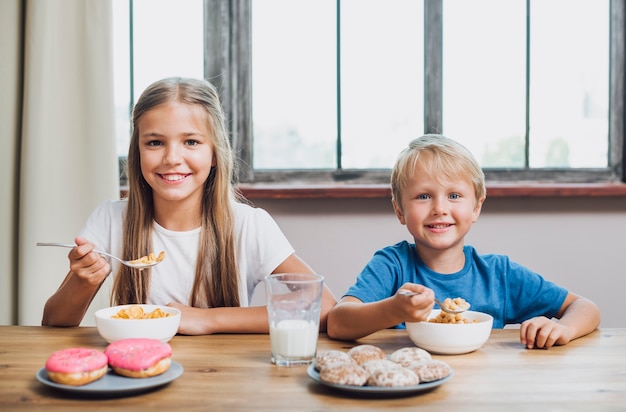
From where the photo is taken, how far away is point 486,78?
8.30 ft

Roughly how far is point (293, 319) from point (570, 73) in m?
1.91

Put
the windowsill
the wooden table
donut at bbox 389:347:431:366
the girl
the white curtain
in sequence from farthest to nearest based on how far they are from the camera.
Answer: the windowsill → the white curtain → the girl → donut at bbox 389:347:431:366 → the wooden table

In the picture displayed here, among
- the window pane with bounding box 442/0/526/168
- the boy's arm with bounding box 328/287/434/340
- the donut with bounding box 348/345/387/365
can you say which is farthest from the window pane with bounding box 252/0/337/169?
the donut with bounding box 348/345/387/365

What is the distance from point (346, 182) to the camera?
2520mm

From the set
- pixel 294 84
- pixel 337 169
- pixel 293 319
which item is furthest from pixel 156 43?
pixel 293 319

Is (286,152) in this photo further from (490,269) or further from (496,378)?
(496,378)

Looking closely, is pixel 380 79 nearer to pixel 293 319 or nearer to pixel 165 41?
pixel 165 41

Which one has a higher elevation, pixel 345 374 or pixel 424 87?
pixel 424 87

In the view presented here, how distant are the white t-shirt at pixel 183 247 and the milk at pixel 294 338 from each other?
548 mm

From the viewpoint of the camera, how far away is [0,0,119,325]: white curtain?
7.15 feet

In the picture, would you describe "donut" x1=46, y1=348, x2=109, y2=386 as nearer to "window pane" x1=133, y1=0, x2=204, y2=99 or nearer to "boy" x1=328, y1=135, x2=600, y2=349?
"boy" x1=328, y1=135, x2=600, y2=349

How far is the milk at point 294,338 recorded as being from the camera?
993 mm

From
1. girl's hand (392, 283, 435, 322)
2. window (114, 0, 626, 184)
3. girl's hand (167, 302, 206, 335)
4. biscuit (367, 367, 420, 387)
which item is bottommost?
girl's hand (167, 302, 206, 335)

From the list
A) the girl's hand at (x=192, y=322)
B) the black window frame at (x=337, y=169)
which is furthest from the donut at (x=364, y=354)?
the black window frame at (x=337, y=169)
